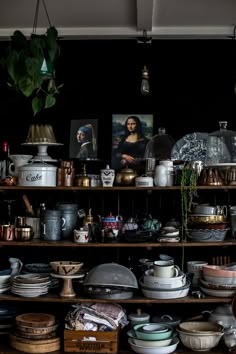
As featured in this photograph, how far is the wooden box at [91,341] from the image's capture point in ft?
12.4

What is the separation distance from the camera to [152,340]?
146 inches

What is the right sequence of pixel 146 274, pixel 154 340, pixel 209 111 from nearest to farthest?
1. pixel 154 340
2. pixel 146 274
3. pixel 209 111

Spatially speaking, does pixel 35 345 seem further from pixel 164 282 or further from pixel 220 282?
pixel 220 282

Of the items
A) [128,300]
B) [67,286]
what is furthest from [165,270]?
[67,286]

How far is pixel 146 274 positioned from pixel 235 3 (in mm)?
2028

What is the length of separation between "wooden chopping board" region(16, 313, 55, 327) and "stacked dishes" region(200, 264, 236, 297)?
1138mm

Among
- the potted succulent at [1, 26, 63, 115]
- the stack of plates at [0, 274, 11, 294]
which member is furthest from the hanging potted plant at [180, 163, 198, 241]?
the stack of plates at [0, 274, 11, 294]

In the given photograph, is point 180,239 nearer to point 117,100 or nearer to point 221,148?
point 221,148

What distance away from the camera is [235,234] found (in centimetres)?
404

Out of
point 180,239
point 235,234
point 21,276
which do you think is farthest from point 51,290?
point 235,234

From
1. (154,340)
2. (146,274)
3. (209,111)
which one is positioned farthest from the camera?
(209,111)

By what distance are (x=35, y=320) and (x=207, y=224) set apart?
1.42 meters

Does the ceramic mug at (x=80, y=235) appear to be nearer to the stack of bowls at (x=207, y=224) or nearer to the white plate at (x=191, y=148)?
the stack of bowls at (x=207, y=224)

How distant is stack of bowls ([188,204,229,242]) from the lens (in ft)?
13.0
